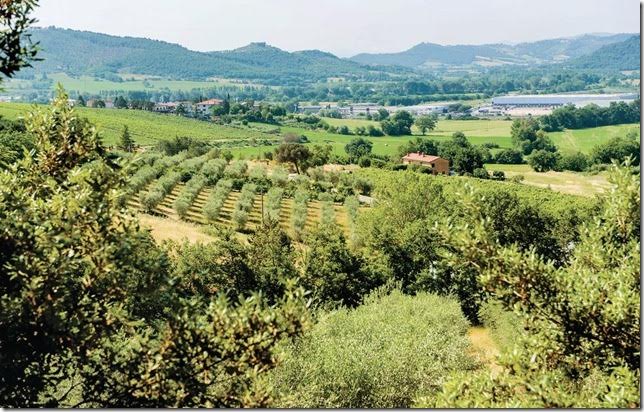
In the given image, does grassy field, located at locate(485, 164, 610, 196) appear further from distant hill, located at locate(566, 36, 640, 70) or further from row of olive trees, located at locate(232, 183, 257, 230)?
distant hill, located at locate(566, 36, 640, 70)

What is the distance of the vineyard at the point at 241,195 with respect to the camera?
29203mm

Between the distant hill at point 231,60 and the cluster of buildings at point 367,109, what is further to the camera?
the distant hill at point 231,60

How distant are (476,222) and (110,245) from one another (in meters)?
2.45

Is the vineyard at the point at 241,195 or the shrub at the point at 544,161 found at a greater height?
the vineyard at the point at 241,195

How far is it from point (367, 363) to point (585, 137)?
212 ft

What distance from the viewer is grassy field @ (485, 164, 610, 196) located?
41.6 m

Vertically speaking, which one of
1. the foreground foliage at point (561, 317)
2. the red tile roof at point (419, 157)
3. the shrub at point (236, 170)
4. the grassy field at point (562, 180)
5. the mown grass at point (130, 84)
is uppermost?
the foreground foliage at point (561, 317)

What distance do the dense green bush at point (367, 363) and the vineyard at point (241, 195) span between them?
13.3 metres

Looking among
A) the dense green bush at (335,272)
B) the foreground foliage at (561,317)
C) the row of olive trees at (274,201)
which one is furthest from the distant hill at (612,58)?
the foreground foliage at (561,317)

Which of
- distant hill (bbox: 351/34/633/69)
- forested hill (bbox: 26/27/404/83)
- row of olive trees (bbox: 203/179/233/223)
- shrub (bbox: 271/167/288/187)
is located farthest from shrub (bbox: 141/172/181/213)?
distant hill (bbox: 351/34/633/69)

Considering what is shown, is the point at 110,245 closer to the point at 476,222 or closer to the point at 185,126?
the point at 476,222

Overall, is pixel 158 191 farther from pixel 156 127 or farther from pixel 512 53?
pixel 512 53

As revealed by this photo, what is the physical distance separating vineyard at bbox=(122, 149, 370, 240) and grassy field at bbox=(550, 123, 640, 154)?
27984mm

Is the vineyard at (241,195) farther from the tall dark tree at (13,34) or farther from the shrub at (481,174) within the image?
the tall dark tree at (13,34)
